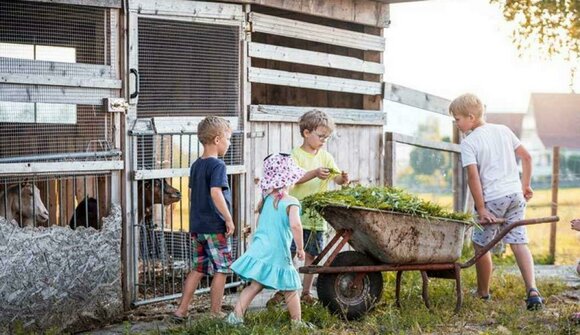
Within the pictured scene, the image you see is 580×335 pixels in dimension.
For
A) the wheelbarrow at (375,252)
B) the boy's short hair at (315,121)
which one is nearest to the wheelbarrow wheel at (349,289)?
the wheelbarrow at (375,252)

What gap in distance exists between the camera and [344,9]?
9742 mm

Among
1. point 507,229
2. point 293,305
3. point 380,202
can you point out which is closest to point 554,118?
point 507,229

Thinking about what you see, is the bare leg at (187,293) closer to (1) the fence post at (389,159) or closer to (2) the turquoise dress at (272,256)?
(2) the turquoise dress at (272,256)

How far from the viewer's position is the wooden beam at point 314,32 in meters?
8.74

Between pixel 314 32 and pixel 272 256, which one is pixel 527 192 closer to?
pixel 272 256

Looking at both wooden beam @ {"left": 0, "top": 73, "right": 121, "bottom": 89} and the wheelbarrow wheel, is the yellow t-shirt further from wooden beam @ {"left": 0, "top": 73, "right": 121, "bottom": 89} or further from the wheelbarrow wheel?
wooden beam @ {"left": 0, "top": 73, "right": 121, "bottom": 89}

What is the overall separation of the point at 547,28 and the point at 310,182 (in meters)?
6.80

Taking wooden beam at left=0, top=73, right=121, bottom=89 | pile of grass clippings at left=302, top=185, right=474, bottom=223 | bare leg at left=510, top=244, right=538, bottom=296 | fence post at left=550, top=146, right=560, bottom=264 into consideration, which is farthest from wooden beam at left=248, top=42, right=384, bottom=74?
fence post at left=550, top=146, right=560, bottom=264

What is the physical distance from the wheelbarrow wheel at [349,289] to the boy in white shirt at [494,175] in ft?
3.33

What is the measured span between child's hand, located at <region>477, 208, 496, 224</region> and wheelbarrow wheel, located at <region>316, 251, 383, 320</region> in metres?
0.94

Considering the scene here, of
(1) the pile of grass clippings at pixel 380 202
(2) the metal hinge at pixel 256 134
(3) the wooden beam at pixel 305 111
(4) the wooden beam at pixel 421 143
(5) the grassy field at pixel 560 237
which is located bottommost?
(5) the grassy field at pixel 560 237

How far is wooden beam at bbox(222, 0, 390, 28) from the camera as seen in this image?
9.01 meters

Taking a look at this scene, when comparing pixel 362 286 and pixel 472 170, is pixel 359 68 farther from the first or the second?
pixel 362 286

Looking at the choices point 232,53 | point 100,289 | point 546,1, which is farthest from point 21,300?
point 546,1
